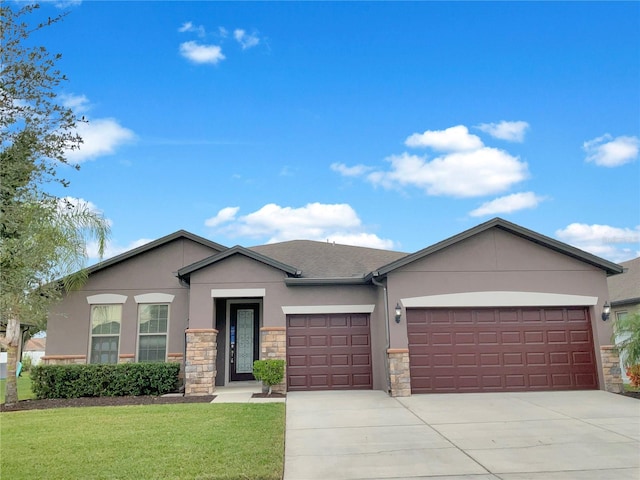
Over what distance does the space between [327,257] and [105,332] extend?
773cm

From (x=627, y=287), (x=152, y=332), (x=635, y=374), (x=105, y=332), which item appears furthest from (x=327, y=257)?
(x=627, y=287)

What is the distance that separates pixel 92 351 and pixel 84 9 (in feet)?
33.6

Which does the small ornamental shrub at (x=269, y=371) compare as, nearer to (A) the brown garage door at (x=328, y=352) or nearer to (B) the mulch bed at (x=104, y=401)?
(B) the mulch bed at (x=104, y=401)

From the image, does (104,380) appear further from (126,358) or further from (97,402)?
(126,358)

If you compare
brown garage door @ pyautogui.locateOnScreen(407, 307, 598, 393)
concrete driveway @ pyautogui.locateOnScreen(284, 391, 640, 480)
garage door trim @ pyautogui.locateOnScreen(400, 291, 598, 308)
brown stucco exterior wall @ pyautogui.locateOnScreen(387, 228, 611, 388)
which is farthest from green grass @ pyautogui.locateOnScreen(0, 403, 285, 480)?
garage door trim @ pyautogui.locateOnScreen(400, 291, 598, 308)

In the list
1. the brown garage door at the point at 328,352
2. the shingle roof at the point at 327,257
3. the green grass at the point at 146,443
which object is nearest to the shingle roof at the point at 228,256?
the shingle roof at the point at 327,257

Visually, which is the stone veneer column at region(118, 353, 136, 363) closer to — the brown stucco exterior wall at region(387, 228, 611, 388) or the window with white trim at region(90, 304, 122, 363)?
the window with white trim at region(90, 304, 122, 363)

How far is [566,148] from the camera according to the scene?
16.5m

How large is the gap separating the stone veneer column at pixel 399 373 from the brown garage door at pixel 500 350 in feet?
1.28

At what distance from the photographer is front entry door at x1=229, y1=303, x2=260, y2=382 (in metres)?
15.0

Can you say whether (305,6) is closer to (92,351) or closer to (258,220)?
(92,351)

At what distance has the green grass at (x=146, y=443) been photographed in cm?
567

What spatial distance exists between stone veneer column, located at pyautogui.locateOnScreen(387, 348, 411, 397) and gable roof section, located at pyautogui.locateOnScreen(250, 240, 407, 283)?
103 inches

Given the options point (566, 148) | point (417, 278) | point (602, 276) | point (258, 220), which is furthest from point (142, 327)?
point (258, 220)
